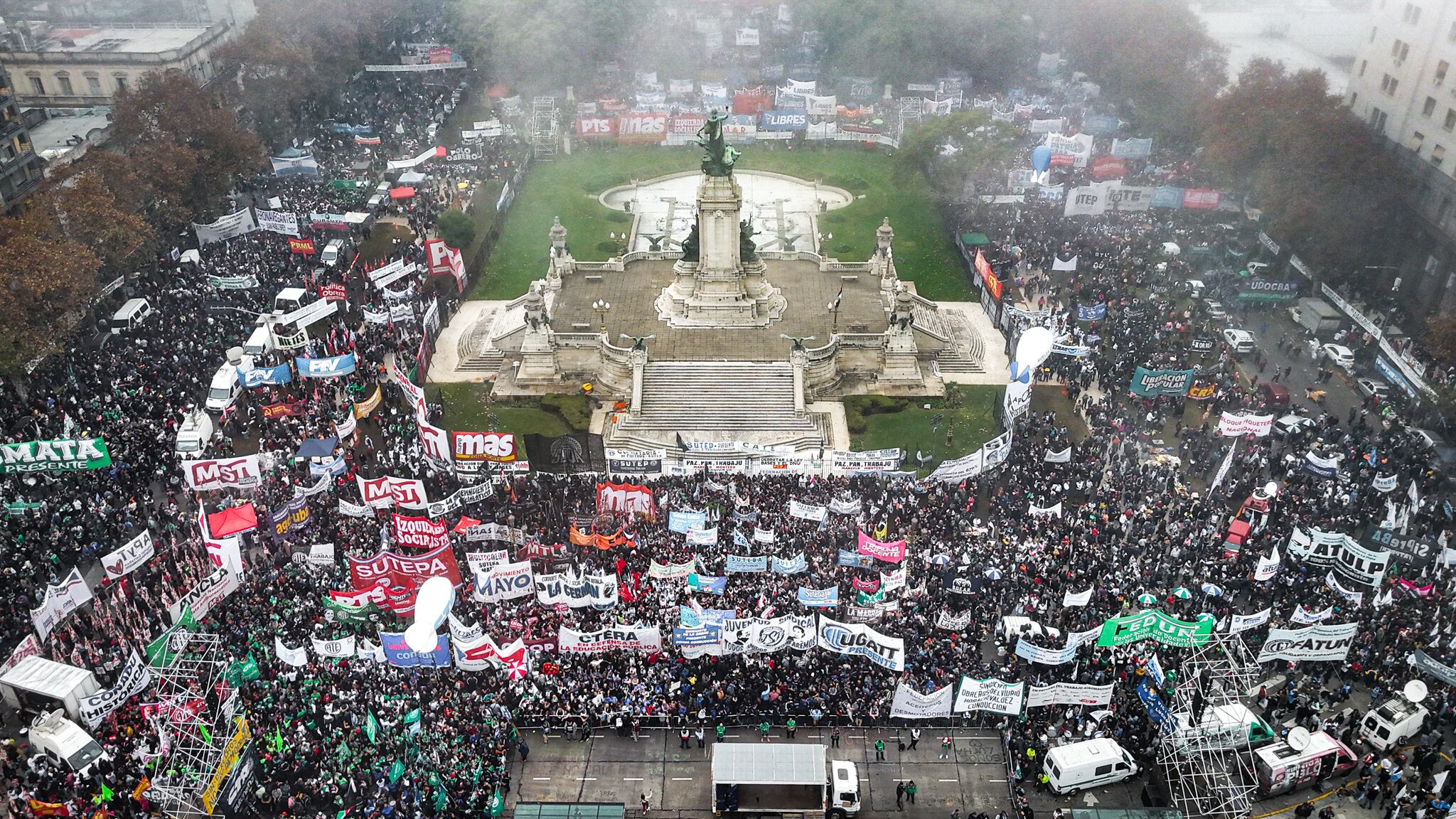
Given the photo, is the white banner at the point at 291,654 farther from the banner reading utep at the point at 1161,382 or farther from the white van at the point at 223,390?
the banner reading utep at the point at 1161,382

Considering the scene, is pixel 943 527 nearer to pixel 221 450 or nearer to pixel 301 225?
pixel 221 450

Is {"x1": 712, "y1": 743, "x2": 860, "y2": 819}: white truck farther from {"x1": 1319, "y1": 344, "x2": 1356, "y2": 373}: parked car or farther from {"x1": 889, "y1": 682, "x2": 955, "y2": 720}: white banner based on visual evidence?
{"x1": 1319, "y1": 344, "x2": 1356, "y2": 373}: parked car

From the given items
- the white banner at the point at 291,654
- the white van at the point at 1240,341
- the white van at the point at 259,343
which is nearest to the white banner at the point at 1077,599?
the white banner at the point at 291,654

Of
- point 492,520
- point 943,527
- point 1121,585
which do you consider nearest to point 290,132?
point 492,520

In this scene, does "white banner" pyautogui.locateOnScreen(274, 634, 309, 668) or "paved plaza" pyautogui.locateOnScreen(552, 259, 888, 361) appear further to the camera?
"paved plaza" pyautogui.locateOnScreen(552, 259, 888, 361)

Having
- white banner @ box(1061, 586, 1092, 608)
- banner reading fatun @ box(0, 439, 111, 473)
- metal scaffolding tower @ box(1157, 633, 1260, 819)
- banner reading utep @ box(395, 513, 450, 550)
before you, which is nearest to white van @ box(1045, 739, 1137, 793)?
metal scaffolding tower @ box(1157, 633, 1260, 819)
